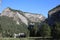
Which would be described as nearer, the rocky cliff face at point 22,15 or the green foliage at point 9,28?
the green foliage at point 9,28

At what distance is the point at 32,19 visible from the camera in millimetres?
112250

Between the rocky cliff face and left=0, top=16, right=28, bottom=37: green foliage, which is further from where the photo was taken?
the rocky cliff face

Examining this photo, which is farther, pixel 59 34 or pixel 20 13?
pixel 20 13

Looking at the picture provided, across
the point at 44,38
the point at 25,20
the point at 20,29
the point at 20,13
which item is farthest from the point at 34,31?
the point at 20,13

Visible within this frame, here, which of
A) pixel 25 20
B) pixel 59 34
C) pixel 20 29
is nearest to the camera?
pixel 59 34

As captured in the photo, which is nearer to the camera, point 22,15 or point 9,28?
point 9,28

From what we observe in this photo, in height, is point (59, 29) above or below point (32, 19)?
below

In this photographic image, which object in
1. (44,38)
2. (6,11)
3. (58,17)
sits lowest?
(44,38)

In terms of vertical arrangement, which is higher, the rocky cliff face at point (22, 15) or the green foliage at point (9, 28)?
the rocky cliff face at point (22, 15)

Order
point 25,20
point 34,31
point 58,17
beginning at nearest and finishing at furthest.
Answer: point 34,31 → point 58,17 → point 25,20

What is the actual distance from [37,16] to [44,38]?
70301 mm

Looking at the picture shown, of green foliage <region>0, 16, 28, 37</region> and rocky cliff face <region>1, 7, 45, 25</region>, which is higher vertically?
rocky cliff face <region>1, 7, 45, 25</region>

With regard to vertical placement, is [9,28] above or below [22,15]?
below

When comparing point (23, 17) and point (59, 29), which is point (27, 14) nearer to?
point (23, 17)
